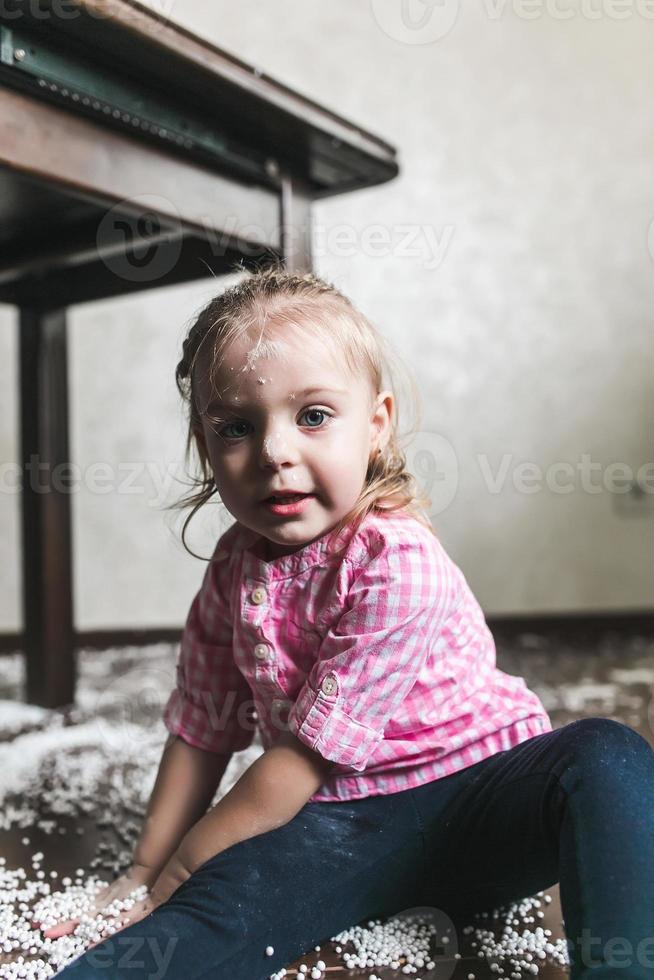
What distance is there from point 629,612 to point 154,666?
42.5 inches

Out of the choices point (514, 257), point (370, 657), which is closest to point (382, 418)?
point (370, 657)

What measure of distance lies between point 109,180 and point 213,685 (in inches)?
19.2

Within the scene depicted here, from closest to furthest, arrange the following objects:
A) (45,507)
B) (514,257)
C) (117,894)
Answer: (117,894), (45,507), (514,257)

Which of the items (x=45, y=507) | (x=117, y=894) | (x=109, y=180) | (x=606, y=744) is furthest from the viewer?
(x=45, y=507)

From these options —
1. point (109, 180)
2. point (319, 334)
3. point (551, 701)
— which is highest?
point (109, 180)

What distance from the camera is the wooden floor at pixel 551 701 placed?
597mm

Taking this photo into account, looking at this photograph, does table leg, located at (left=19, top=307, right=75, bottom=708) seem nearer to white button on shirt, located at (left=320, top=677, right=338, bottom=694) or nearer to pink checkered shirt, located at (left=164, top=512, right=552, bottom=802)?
pink checkered shirt, located at (left=164, top=512, right=552, bottom=802)

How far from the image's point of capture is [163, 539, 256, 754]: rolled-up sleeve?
73 centimetres

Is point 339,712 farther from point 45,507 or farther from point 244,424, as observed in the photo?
point 45,507

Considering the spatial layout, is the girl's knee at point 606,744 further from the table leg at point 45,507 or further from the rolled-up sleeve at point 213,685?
the table leg at point 45,507

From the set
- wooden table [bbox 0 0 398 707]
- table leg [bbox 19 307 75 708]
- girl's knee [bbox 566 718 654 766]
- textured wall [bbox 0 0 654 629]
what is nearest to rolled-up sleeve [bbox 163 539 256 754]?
girl's knee [bbox 566 718 654 766]

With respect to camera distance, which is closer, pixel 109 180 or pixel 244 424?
pixel 244 424

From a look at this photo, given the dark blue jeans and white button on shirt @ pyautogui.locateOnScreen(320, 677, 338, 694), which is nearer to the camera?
the dark blue jeans

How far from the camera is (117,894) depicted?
2.22 ft
